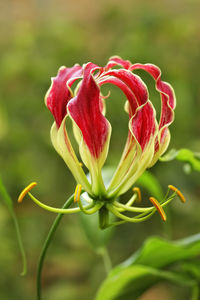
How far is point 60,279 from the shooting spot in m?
2.14

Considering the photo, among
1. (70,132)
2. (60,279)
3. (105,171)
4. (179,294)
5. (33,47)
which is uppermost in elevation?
(105,171)

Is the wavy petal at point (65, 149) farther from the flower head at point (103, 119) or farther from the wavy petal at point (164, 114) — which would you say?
the wavy petal at point (164, 114)

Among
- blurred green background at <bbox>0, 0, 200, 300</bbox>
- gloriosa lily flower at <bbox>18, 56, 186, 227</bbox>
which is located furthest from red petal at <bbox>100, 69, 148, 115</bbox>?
blurred green background at <bbox>0, 0, 200, 300</bbox>

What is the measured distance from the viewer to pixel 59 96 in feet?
1.81

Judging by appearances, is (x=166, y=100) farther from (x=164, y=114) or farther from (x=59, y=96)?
(x=59, y=96)

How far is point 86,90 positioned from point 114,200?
17cm

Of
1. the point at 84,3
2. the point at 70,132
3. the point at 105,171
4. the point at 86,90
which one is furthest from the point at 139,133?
the point at 84,3

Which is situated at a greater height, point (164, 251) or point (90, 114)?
point (90, 114)

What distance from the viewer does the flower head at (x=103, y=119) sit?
20.5 inches

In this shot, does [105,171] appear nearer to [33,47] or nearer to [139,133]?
[139,133]

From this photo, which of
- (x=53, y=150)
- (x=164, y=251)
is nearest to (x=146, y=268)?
(x=164, y=251)

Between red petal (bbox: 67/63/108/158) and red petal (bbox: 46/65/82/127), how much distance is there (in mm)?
38

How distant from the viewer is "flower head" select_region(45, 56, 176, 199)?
52cm

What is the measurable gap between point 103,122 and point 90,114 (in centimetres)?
2
